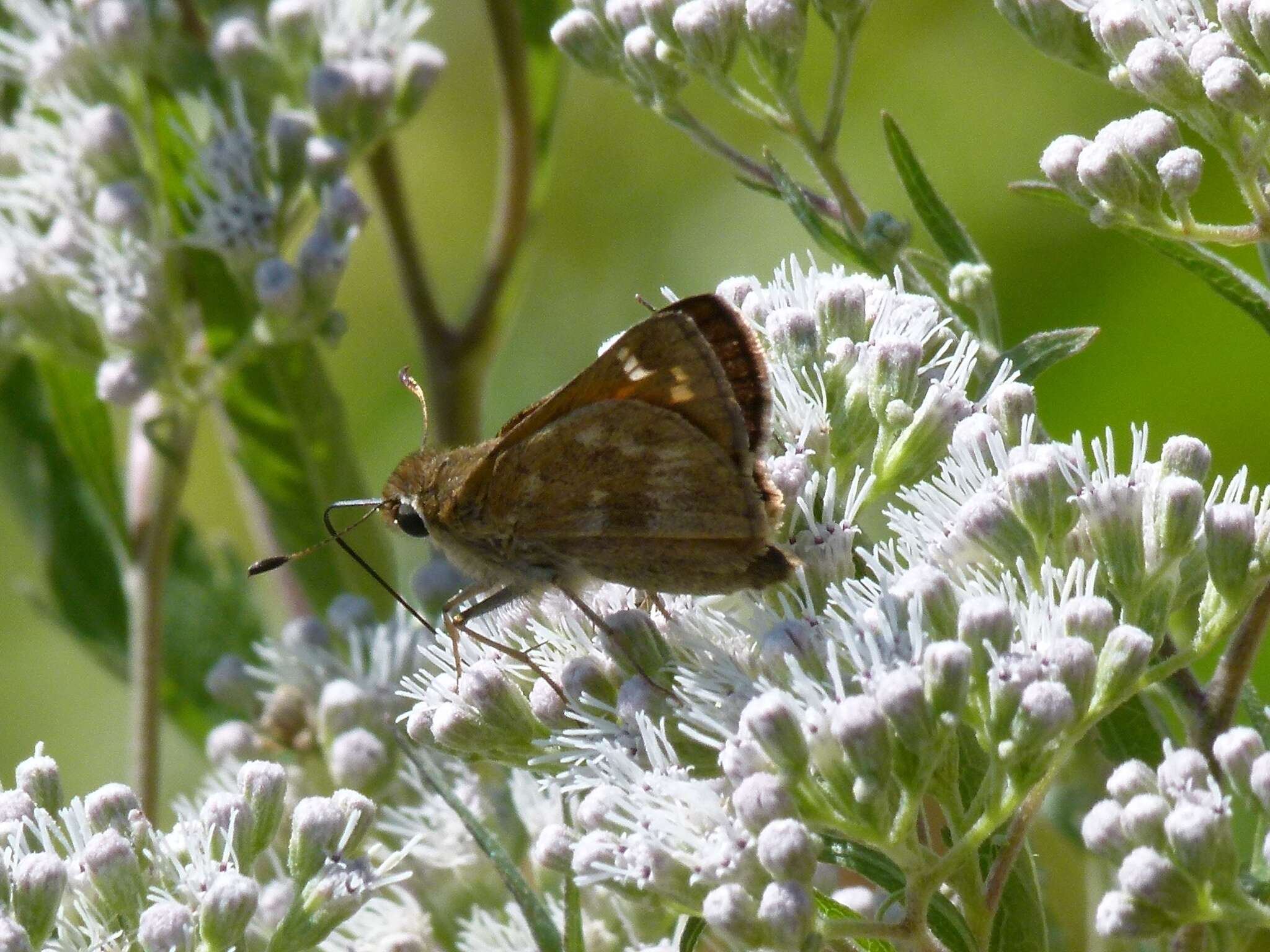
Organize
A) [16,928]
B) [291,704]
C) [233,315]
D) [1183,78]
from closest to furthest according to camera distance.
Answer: [16,928]
[1183,78]
[291,704]
[233,315]

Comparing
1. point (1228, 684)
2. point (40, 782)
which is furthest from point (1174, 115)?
point (40, 782)

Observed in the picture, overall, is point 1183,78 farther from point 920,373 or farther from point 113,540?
point 113,540

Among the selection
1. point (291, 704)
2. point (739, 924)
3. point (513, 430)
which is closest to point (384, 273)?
point (291, 704)

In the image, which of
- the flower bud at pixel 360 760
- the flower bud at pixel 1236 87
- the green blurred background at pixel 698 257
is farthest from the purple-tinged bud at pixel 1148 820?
the green blurred background at pixel 698 257

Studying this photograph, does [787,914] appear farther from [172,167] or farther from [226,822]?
[172,167]

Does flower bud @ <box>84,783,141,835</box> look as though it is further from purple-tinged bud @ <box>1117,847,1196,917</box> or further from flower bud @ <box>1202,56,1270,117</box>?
flower bud @ <box>1202,56,1270,117</box>

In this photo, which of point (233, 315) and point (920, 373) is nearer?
point (920, 373)
